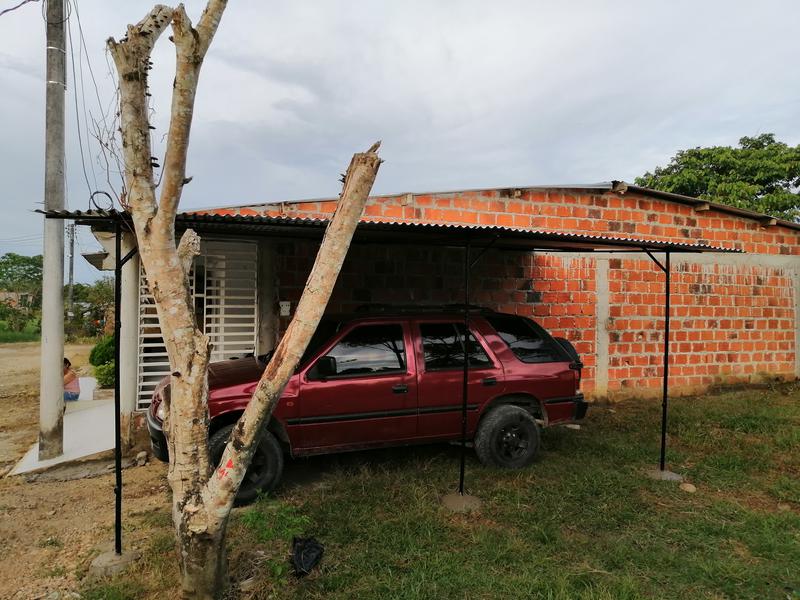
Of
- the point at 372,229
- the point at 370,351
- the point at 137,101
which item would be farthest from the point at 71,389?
the point at 137,101

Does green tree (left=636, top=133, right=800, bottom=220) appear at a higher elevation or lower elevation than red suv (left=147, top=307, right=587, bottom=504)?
higher

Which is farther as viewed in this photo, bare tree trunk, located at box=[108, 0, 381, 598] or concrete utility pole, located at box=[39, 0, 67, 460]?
concrete utility pole, located at box=[39, 0, 67, 460]

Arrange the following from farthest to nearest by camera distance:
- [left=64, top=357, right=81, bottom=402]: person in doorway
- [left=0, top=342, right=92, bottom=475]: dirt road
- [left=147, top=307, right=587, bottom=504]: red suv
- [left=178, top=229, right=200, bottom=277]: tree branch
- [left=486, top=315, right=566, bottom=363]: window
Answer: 1. [left=64, top=357, right=81, bottom=402]: person in doorway
2. [left=0, top=342, right=92, bottom=475]: dirt road
3. [left=486, top=315, right=566, bottom=363]: window
4. [left=147, top=307, right=587, bottom=504]: red suv
5. [left=178, top=229, right=200, bottom=277]: tree branch

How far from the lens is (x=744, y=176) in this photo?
1848 cm

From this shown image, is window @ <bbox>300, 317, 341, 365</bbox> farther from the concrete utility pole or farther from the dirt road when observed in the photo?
the dirt road

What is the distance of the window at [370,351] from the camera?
4.96 m

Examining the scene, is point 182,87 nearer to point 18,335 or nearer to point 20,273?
point 18,335

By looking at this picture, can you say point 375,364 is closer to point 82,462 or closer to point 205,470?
point 205,470

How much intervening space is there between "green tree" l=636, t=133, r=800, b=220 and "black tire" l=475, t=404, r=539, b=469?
15.4 meters

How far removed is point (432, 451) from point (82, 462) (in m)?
4.15

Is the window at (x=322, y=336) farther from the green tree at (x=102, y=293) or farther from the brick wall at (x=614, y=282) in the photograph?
the green tree at (x=102, y=293)

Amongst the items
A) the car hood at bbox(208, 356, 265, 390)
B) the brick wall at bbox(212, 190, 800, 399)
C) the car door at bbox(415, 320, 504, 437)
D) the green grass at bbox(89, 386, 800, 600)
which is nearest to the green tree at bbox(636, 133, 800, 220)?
the brick wall at bbox(212, 190, 800, 399)

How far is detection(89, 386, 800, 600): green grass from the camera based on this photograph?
11.0ft

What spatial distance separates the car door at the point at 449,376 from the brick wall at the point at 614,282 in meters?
2.30
